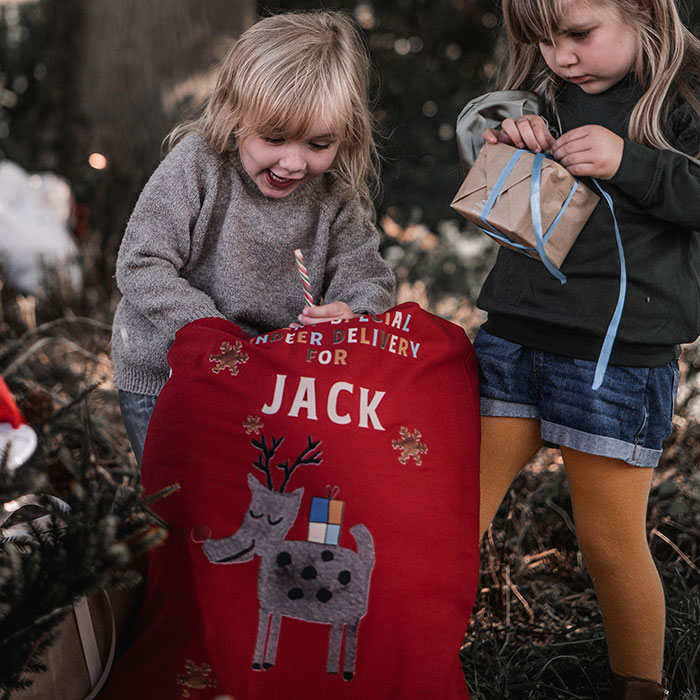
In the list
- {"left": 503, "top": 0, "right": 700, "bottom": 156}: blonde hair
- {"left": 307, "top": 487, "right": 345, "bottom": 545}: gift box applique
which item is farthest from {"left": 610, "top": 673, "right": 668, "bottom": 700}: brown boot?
{"left": 503, "top": 0, "right": 700, "bottom": 156}: blonde hair

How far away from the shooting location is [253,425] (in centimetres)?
170

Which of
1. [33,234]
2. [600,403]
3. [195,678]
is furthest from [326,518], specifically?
[33,234]

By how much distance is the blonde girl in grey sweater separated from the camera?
184 cm

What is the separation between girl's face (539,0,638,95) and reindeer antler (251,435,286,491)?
3.04ft

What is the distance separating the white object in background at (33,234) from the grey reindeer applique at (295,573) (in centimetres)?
269

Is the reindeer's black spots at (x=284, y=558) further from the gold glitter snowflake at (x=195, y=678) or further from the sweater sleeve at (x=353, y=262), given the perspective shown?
the sweater sleeve at (x=353, y=262)

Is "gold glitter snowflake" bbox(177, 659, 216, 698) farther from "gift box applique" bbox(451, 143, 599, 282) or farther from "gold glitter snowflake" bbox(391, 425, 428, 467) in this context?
"gift box applique" bbox(451, 143, 599, 282)

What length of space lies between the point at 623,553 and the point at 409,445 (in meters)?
0.53

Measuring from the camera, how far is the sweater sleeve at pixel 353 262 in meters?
2.07

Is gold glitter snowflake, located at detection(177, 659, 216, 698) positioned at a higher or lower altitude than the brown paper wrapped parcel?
lower

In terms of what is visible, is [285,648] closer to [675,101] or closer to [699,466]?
[675,101]

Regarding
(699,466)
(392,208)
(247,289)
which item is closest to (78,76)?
(392,208)

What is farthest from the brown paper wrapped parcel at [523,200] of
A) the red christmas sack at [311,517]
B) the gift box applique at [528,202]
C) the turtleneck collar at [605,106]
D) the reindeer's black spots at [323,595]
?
the reindeer's black spots at [323,595]

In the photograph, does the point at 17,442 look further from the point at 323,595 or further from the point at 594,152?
the point at 594,152
